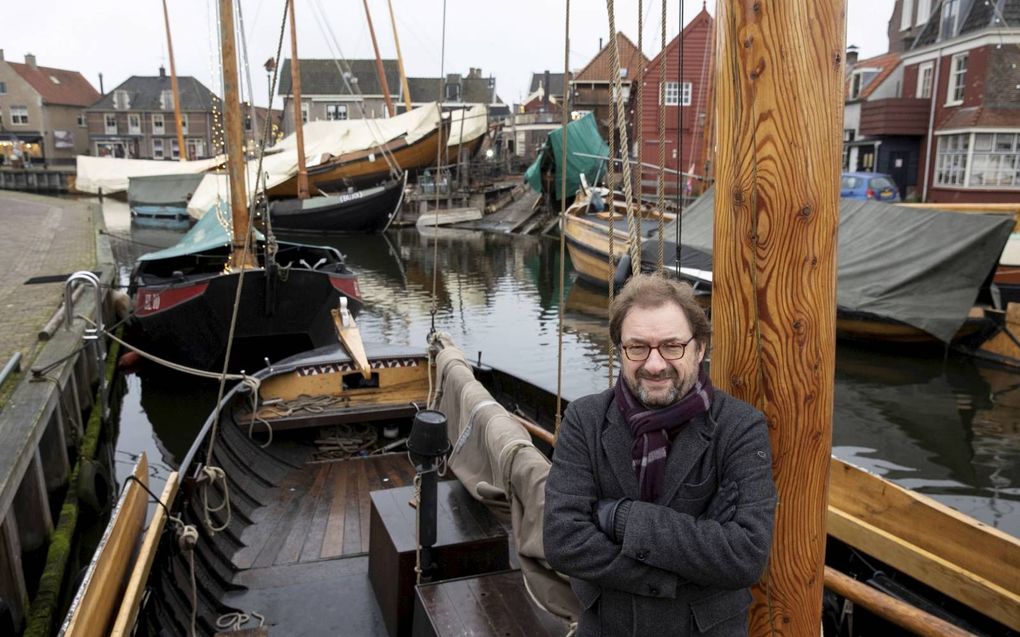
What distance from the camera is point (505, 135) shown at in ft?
188

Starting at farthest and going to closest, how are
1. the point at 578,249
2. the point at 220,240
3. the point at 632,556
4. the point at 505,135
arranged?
the point at 505,135
the point at 578,249
the point at 220,240
the point at 632,556

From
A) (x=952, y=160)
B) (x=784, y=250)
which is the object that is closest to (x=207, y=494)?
(x=784, y=250)

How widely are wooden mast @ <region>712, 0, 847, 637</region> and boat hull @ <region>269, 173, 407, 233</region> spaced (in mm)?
31488

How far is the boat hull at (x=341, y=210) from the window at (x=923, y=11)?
2221 cm

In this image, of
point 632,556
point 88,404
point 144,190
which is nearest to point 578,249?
point 88,404

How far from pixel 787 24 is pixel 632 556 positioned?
4.41 feet

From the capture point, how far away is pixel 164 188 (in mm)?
41906

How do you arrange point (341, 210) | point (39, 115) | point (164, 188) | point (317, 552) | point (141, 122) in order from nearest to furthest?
point (317, 552)
point (341, 210)
point (164, 188)
point (39, 115)
point (141, 122)

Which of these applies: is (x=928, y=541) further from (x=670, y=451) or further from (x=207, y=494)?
(x=207, y=494)

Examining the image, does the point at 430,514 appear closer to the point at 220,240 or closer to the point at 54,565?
the point at 54,565

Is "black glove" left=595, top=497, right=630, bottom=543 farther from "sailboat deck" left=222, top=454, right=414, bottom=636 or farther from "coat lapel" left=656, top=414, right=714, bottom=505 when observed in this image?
"sailboat deck" left=222, top=454, right=414, bottom=636

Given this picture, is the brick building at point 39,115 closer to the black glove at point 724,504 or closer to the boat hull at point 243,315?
the boat hull at point 243,315

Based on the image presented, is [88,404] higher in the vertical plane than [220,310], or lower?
lower

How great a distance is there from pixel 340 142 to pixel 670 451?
123 ft
